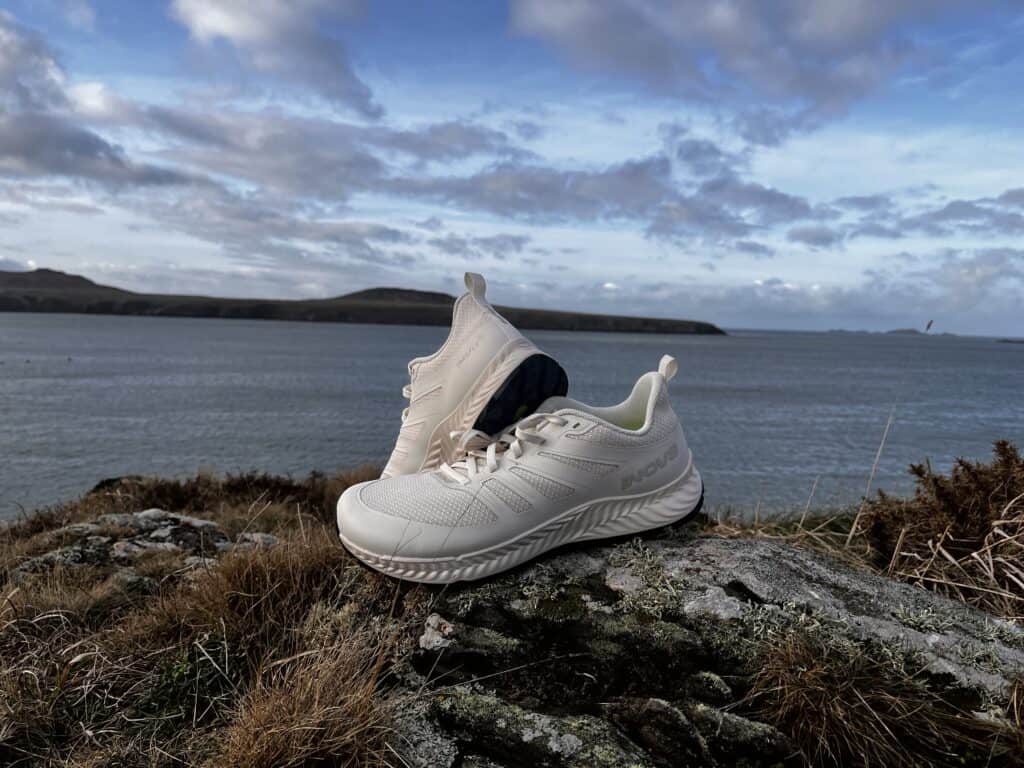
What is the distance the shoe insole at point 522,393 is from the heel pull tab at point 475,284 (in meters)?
0.46

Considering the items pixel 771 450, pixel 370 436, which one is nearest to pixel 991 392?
pixel 771 450

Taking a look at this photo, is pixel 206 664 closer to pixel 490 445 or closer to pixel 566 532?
pixel 490 445

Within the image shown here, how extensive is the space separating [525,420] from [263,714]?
1.55 m

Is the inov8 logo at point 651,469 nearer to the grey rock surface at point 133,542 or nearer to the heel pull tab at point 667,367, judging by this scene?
the heel pull tab at point 667,367

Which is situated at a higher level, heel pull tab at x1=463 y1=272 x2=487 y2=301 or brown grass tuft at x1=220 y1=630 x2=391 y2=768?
heel pull tab at x1=463 y1=272 x2=487 y2=301

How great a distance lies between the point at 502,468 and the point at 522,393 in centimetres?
40

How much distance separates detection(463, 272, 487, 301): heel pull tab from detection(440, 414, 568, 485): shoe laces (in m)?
0.68

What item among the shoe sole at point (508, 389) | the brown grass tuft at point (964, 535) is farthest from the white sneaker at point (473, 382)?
the brown grass tuft at point (964, 535)

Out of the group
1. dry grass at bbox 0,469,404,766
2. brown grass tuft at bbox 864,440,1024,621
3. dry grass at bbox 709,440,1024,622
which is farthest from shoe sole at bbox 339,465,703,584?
brown grass tuft at bbox 864,440,1024,621

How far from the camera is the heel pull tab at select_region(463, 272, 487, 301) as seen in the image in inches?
127

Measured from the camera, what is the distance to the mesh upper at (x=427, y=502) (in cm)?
272

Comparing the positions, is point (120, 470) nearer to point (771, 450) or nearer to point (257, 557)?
point (257, 557)

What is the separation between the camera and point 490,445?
3018 mm

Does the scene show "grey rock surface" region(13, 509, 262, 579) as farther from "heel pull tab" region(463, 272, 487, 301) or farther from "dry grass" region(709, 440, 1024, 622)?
"dry grass" region(709, 440, 1024, 622)
